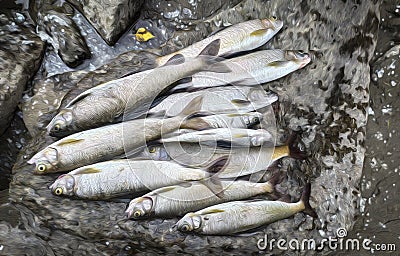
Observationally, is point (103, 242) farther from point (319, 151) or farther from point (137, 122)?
point (319, 151)

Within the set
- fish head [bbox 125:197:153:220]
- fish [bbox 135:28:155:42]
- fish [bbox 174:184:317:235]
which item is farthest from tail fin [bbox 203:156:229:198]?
fish [bbox 135:28:155:42]

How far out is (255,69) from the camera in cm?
463

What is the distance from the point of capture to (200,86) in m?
4.52

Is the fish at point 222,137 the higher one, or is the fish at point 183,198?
the fish at point 222,137

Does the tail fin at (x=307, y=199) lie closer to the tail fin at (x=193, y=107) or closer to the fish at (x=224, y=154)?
the fish at (x=224, y=154)

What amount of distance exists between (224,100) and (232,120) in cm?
20

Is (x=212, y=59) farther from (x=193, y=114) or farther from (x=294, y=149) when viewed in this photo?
(x=294, y=149)

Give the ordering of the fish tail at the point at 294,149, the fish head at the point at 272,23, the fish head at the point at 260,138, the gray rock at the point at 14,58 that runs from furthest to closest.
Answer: the gray rock at the point at 14,58 < the fish head at the point at 272,23 < the fish tail at the point at 294,149 < the fish head at the point at 260,138

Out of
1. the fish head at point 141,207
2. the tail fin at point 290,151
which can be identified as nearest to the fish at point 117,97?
the fish head at point 141,207

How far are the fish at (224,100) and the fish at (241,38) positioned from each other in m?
0.41

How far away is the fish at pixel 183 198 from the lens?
13.5 feet

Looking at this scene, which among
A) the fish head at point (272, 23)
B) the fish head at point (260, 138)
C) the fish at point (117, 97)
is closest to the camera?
the fish at point (117, 97)

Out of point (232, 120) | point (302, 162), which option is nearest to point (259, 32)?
point (232, 120)

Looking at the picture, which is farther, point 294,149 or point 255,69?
point 255,69
